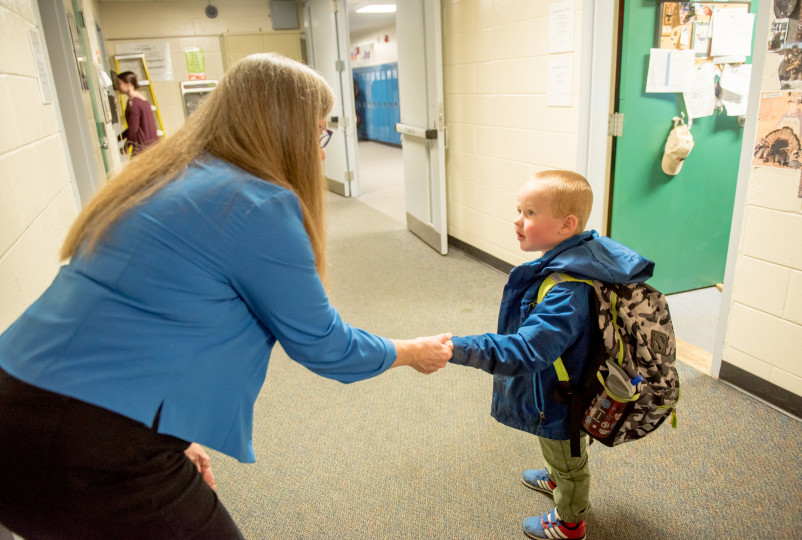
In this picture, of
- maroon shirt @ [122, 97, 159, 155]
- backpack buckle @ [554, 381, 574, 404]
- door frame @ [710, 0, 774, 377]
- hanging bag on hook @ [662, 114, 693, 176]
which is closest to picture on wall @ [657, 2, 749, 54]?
hanging bag on hook @ [662, 114, 693, 176]

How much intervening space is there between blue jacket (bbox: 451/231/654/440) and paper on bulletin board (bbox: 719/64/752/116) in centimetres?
211

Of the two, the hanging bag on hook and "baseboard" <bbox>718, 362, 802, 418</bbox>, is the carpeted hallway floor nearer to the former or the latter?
"baseboard" <bbox>718, 362, 802, 418</bbox>

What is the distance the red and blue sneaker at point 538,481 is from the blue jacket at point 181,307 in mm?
1123

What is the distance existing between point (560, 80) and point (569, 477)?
2.19 m

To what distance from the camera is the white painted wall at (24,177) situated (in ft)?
4.37

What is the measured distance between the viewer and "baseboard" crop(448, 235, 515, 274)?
12.2 feet

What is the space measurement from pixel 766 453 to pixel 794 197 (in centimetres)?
89

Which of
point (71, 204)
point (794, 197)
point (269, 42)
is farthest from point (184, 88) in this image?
point (794, 197)

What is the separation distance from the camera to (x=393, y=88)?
10.3 m

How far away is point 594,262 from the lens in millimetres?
1215

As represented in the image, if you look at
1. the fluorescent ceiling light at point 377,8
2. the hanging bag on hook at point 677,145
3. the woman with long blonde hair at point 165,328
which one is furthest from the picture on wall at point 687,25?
the fluorescent ceiling light at point 377,8

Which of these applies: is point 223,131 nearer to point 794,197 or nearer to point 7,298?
point 7,298

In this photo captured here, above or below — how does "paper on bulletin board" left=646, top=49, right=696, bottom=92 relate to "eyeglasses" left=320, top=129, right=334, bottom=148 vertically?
above

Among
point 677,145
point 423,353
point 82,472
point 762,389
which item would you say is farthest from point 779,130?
point 82,472
